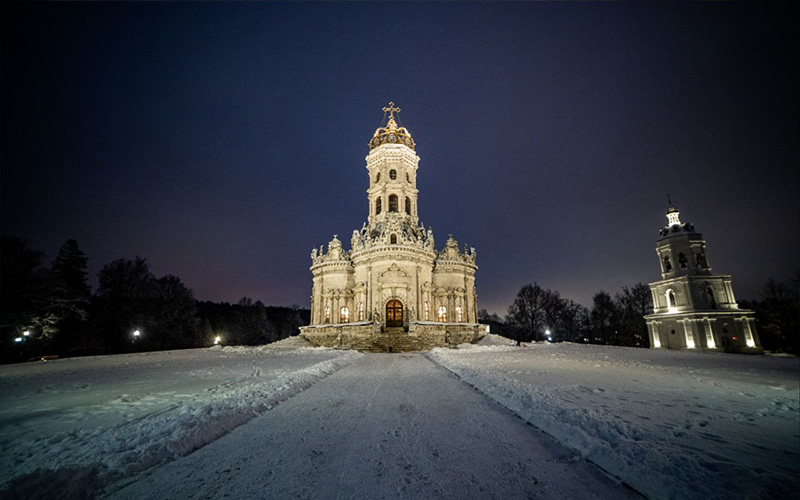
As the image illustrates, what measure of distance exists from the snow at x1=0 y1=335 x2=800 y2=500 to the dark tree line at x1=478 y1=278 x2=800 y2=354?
39.1 meters

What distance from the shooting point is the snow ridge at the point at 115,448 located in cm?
357

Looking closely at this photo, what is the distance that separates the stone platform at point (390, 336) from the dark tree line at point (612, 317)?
1478 centimetres

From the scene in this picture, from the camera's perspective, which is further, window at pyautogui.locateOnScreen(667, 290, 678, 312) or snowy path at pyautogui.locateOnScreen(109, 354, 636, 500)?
window at pyautogui.locateOnScreen(667, 290, 678, 312)

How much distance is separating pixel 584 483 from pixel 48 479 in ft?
20.2

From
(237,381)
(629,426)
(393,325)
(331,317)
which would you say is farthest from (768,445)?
(331,317)

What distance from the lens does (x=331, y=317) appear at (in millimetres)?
38969

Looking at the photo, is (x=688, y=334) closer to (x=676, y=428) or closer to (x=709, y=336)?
(x=709, y=336)

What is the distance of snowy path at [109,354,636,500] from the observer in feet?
11.4

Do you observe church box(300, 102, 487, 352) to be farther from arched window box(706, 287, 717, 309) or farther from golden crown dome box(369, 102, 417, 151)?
arched window box(706, 287, 717, 309)

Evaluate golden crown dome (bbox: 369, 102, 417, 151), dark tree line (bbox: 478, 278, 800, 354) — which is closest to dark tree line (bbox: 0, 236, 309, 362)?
golden crown dome (bbox: 369, 102, 417, 151)

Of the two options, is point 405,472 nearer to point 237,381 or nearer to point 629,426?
point 629,426

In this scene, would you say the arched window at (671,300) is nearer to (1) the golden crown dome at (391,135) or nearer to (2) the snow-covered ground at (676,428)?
(2) the snow-covered ground at (676,428)

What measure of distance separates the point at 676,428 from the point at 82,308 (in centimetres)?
4901

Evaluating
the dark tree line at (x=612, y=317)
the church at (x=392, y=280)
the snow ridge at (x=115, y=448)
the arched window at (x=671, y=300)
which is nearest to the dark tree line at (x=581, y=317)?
the dark tree line at (x=612, y=317)
